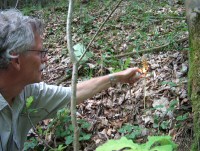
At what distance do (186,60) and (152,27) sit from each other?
2.55 m

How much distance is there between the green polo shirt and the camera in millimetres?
2707

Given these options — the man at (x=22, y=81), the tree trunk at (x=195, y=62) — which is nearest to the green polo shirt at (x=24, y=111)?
the man at (x=22, y=81)

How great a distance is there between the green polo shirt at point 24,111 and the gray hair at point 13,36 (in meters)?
0.52

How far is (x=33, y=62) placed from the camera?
249cm

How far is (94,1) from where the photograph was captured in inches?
521

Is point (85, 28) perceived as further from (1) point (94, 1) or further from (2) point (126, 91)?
(1) point (94, 1)

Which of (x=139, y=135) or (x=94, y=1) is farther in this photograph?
(x=94, y=1)

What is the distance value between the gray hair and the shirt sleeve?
2.11 ft

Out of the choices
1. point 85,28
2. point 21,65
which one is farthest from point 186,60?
point 85,28

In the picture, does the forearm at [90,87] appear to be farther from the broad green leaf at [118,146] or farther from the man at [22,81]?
the broad green leaf at [118,146]

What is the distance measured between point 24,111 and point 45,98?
0.84 feet

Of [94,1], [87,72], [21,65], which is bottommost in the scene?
[87,72]

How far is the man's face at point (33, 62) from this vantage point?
2.46 meters

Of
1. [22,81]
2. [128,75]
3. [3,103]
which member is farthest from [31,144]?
[128,75]
